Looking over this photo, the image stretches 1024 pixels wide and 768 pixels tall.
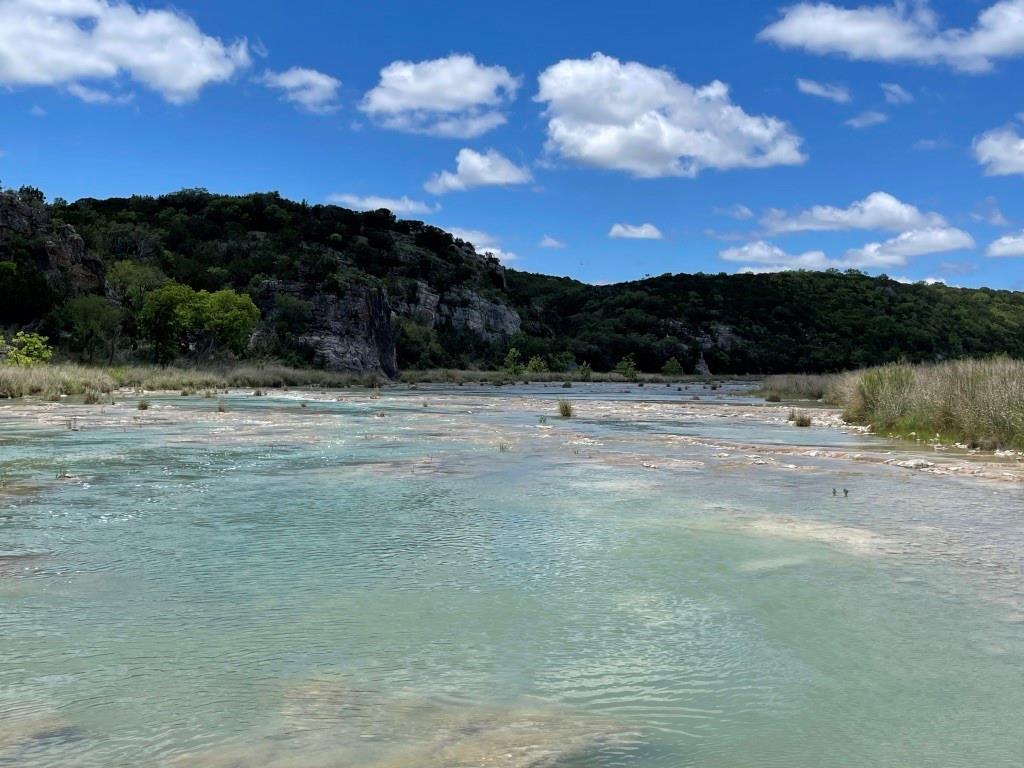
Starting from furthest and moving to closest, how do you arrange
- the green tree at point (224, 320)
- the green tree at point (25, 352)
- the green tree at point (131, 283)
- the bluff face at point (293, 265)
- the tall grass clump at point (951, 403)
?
the green tree at point (131, 283) < the bluff face at point (293, 265) < the green tree at point (224, 320) < the green tree at point (25, 352) < the tall grass clump at point (951, 403)

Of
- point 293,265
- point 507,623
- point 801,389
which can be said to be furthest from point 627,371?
point 507,623

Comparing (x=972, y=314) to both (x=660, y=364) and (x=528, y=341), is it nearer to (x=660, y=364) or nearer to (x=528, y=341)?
(x=660, y=364)

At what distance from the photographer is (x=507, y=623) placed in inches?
225

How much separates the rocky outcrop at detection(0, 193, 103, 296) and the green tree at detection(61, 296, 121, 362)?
559cm

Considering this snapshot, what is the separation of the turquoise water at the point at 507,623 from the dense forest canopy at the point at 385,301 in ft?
186

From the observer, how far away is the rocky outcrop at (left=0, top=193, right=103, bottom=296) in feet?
220

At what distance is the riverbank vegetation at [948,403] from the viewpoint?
17453mm

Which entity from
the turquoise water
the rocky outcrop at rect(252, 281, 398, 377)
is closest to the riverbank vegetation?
the turquoise water

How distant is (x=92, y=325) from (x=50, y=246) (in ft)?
46.1

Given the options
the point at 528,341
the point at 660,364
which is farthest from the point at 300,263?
the point at 660,364

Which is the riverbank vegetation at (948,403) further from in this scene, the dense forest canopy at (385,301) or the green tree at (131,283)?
the green tree at (131,283)

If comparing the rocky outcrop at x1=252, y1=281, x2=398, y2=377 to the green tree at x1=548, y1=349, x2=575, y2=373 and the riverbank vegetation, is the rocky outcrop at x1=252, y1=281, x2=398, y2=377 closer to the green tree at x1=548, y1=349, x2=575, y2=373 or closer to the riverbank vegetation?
the green tree at x1=548, y1=349, x2=575, y2=373

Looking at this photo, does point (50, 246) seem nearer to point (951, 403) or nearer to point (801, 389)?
point (801, 389)

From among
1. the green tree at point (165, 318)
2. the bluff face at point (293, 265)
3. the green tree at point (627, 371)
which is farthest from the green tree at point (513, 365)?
the green tree at point (165, 318)
